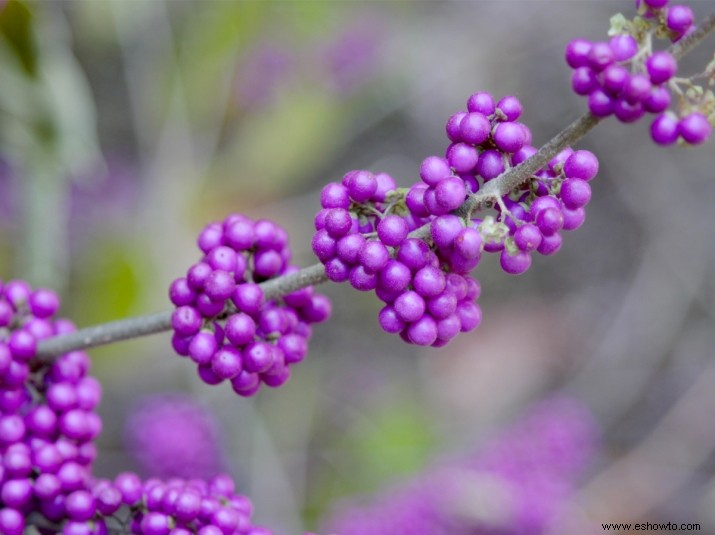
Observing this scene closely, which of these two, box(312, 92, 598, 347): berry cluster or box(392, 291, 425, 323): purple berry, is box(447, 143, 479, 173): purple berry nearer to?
box(312, 92, 598, 347): berry cluster

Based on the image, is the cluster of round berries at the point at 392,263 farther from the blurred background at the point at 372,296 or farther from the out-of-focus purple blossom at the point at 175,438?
the out-of-focus purple blossom at the point at 175,438

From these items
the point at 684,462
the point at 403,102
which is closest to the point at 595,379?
the point at 684,462

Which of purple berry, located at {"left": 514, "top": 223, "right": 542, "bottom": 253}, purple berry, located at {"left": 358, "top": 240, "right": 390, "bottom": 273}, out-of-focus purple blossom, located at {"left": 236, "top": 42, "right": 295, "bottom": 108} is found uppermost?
out-of-focus purple blossom, located at {"left": 236, "top": 42, "right": 295, "bottom": 108}

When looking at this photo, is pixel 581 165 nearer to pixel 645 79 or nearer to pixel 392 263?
pixel 645 79

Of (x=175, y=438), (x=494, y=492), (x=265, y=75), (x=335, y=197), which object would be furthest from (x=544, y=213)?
(x=265, y=75)

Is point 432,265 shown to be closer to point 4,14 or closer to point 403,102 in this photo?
point 4,14

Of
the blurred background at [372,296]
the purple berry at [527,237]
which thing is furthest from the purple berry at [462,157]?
the blurred background at [372,296]

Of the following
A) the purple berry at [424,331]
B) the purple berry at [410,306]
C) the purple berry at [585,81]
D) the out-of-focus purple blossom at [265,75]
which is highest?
the out-of-focus purple blossom at [265,75]

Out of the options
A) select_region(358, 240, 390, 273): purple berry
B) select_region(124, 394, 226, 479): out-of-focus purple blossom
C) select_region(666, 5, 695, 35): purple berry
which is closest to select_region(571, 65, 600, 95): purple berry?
select_region(666, 5, 695, 35): purple berry
